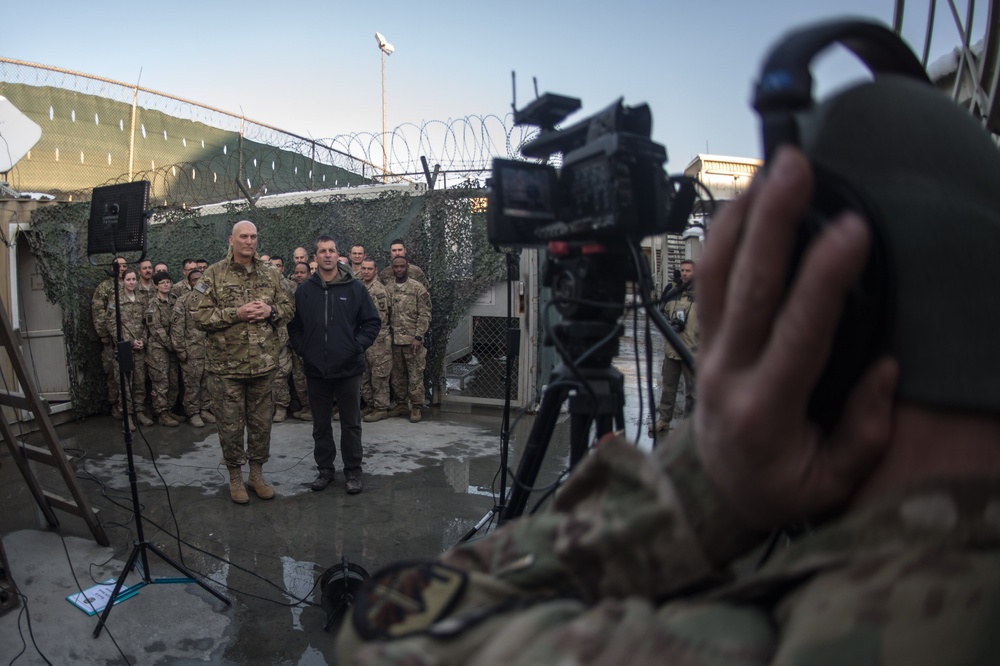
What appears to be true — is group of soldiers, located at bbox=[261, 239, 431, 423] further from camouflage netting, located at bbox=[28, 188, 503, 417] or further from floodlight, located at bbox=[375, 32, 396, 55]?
floodlight, located at bbox=[375, 32, 396, 55]

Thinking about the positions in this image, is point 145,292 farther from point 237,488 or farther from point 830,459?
point 830,459

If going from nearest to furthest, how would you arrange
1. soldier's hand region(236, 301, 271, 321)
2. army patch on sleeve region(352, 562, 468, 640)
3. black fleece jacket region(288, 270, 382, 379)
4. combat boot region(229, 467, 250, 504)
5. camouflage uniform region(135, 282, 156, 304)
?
army patch on sleeve region(352, 562, 468, 640), soldier's hand region(236, 301, 271, 321), combat boot region(229, 467, 250, 504), black fleece jacket region(288, 270, 382, 379), camouflage uniform region(135, 282, 156, 304)

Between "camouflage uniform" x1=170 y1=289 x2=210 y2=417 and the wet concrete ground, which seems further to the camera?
"camouflage uniform" x1=170 y1=289 x2=210 y2=417

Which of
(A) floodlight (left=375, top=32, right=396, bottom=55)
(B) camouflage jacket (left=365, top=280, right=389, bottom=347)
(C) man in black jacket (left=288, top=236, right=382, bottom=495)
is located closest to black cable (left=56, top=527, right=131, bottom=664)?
(C) man in black jacket (left=288, top=236, right=382, bottom=495)

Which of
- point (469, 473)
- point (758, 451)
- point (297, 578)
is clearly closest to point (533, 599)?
point (758, 451)

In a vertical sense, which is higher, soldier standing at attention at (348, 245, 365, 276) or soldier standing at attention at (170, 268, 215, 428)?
soldier standing at attention at (348, 245, 365, 276)

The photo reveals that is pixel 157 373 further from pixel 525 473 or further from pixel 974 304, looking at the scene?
pixel 974 304

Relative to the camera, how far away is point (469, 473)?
5.53m

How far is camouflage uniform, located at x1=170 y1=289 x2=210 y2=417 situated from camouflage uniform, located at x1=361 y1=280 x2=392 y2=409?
2.02 metres

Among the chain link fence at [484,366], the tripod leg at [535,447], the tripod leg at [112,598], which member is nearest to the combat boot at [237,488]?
the tripod leg at [112,598]

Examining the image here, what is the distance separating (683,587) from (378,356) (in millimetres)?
6897

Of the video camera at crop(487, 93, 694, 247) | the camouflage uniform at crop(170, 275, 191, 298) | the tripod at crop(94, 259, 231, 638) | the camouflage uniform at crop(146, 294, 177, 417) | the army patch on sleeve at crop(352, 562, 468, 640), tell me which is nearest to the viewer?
the army patch on sleeve at crop(352, 562, 468, 640)

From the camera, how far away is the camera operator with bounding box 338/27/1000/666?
1.56ft

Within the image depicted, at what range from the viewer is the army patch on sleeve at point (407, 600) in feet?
2.25
